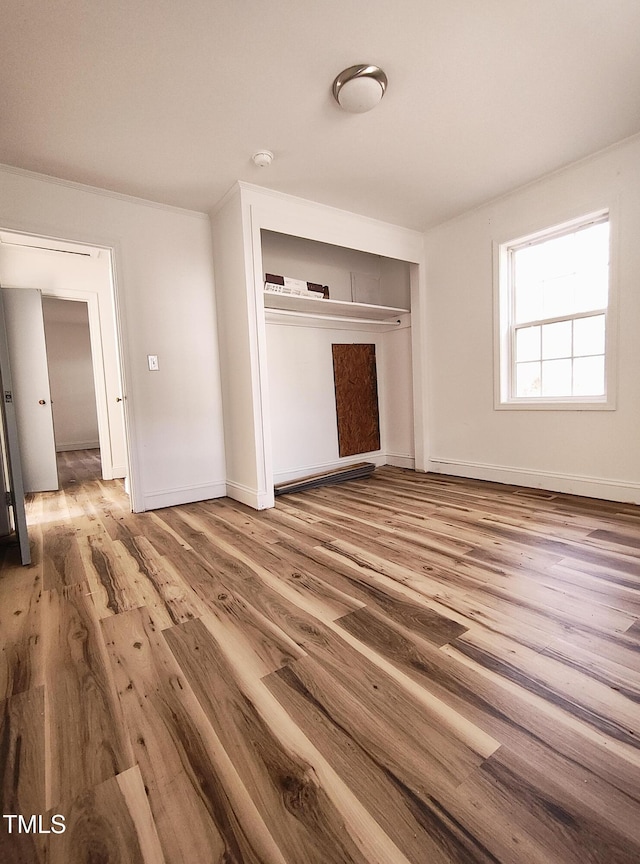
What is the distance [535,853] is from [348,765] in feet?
1.22

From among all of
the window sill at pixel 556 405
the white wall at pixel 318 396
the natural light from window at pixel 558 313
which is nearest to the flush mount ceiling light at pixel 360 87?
the white wall at pixel 318 396

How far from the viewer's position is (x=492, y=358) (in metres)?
3.46

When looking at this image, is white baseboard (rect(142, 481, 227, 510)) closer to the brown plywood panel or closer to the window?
the brown plywood panel

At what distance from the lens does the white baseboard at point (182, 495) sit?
10.2 feet

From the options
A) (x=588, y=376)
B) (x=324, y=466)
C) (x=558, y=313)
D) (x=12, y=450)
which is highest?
(x=558, y=313)

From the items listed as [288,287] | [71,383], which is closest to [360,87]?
[288,287]

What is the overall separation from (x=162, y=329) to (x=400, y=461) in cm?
285

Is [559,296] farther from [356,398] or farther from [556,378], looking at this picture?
[356,398]

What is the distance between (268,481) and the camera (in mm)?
3033

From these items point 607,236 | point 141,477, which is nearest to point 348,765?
point 141,477

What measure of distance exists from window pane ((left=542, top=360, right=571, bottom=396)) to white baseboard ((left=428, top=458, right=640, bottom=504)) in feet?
2.19

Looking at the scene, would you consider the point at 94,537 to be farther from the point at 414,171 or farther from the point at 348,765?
the point at 414,171

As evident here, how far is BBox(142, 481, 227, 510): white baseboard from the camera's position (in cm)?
310

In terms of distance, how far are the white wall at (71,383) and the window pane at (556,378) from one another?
7645mm
